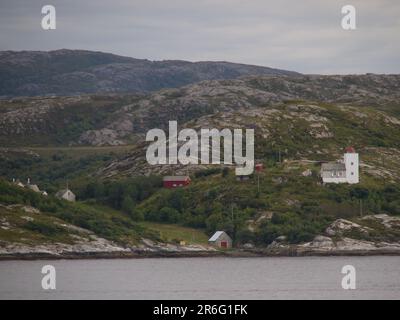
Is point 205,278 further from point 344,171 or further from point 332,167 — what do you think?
point 332,167

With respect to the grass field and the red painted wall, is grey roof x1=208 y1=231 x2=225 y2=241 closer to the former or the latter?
the grass field

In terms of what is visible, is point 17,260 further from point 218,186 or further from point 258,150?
point 258,150

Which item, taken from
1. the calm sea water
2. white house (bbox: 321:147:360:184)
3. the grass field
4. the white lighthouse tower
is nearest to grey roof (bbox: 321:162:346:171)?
white house (bbox: 321:147:360:184)

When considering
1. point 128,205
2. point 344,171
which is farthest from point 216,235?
point 344,171

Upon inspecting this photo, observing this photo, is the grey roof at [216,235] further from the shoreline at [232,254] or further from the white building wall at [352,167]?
the white building wall at [352,167]

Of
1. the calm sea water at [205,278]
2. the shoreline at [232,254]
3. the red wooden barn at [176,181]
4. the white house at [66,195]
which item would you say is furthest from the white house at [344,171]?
the white house at [66,195]
